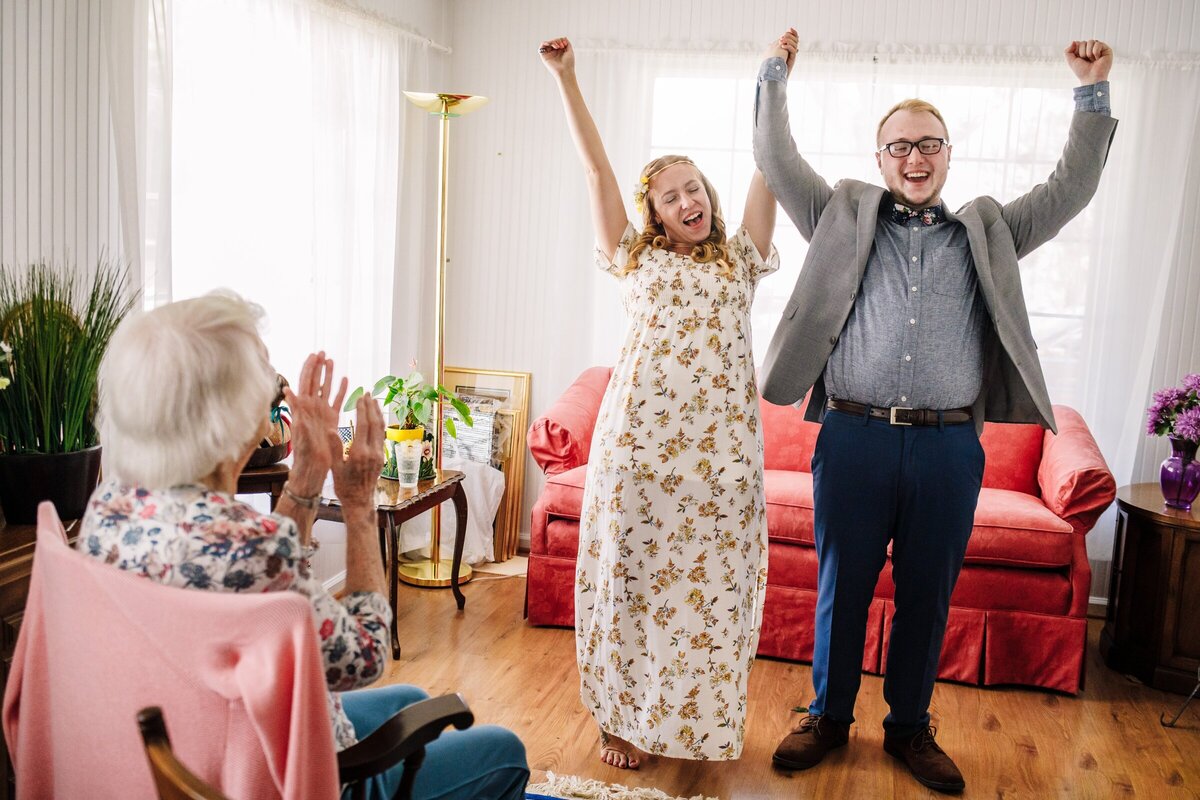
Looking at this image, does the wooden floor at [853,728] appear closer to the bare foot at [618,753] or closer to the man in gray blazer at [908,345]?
the bare foot at [618,753]

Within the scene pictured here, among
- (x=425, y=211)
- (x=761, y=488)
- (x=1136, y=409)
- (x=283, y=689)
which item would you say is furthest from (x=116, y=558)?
(x=1136, y=409)

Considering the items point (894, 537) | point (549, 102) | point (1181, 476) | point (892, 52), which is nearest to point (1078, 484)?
point (1181, 476)

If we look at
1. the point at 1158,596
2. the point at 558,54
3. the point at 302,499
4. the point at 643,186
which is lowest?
the point at 1158,596

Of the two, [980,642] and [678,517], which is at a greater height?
[678,517]

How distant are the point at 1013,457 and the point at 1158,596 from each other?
28.7 inches

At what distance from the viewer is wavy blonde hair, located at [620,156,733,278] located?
244cm

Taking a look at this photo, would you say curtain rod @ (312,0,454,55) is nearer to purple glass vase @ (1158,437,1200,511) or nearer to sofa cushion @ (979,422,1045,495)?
→ sofa cushion @ (979,422,1045,495)

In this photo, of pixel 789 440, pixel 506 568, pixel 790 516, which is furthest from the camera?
pixel 506 568

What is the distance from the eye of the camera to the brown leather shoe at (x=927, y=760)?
2.57m

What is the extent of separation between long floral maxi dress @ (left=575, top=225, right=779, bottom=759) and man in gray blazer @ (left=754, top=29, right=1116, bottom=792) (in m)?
0.20

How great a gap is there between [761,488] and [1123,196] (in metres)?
2.41

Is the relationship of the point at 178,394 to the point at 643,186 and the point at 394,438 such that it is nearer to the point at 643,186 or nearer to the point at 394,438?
the point at 643,186

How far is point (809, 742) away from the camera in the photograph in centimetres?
267

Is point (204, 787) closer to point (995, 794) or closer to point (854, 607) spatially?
point (854, 607)
